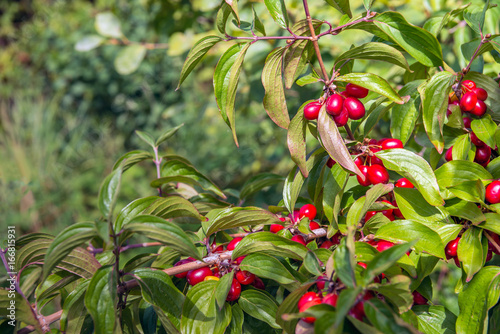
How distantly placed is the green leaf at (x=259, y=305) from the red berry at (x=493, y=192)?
0.40 meters

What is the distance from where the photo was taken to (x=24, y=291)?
577 millimetres

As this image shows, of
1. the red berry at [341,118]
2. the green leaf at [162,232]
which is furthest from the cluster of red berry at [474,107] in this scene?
the green leaf at [162,232]

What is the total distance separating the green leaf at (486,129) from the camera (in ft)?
2.24

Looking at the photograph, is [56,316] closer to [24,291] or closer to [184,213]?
[24,291]

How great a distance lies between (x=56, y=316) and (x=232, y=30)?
1157 mm

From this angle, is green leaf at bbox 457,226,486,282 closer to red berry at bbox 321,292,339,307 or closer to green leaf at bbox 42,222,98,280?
red berry at bbox 321,292,339,307

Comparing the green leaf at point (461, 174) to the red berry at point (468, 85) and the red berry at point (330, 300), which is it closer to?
the red berry at point (468, 85)

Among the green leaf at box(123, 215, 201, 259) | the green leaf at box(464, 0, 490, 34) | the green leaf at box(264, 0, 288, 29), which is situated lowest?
the green leaf at box(123, 215, 201, 259)

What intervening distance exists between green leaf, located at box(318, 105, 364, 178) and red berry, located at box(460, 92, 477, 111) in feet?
0.91

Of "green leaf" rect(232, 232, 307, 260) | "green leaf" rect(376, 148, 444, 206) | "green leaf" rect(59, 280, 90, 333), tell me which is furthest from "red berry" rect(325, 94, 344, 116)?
"green leaf" rect(59, 280, 90, 333)

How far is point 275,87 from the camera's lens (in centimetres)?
66

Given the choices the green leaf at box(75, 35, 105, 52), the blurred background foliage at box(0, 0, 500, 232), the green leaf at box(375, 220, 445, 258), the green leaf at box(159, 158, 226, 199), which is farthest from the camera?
the blurred background foliage at box(0, 0, 500, 232)

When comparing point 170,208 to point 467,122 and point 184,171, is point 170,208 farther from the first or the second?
point 467,122

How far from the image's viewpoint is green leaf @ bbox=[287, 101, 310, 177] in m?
0.63
